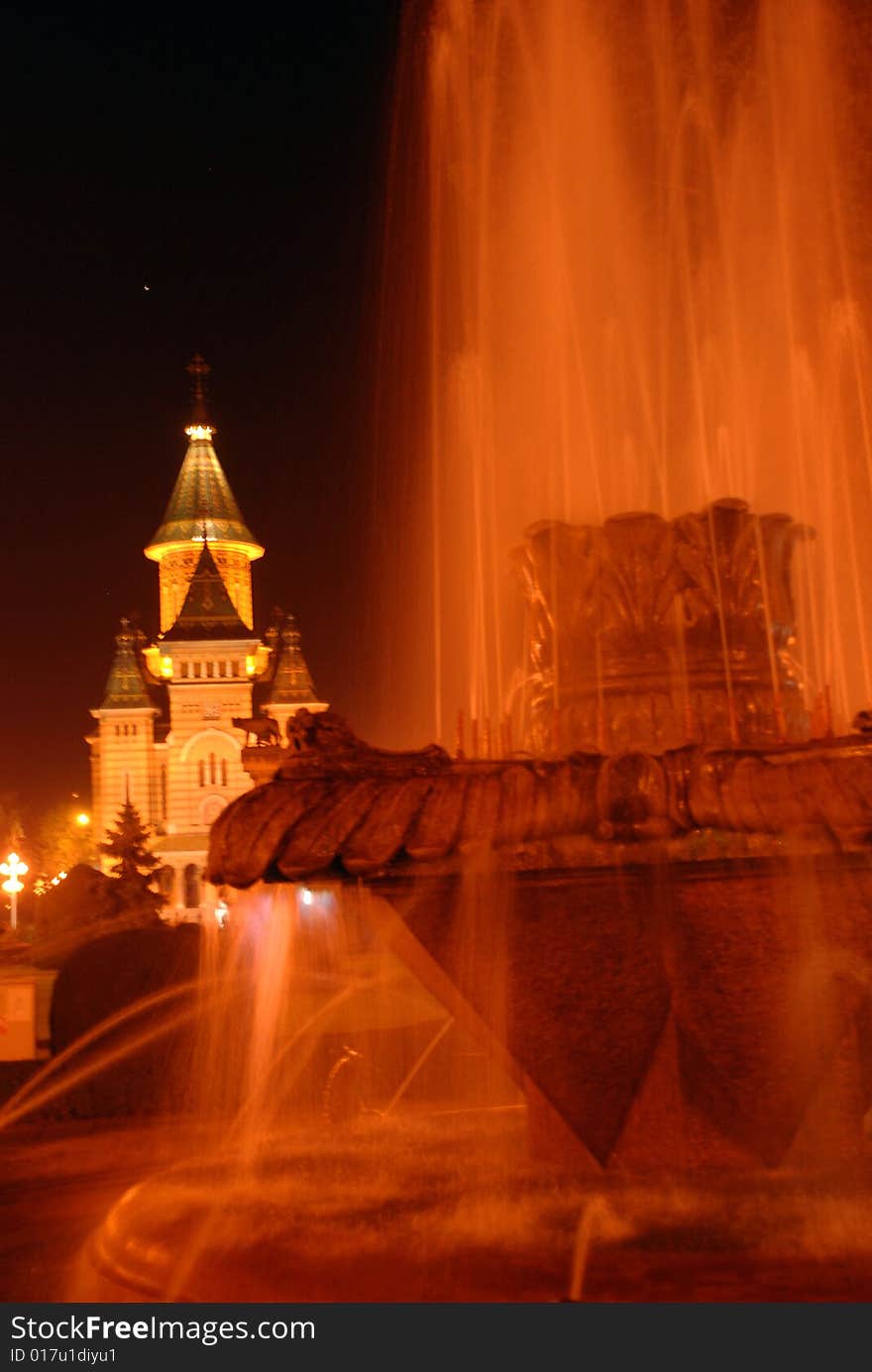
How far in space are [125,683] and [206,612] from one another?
5.26 metres

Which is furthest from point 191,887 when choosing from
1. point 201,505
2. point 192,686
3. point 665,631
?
point 665,631

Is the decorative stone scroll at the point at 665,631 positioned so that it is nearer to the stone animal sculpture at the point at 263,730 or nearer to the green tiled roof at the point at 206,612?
the stone animal sculpture at the point at 263,730

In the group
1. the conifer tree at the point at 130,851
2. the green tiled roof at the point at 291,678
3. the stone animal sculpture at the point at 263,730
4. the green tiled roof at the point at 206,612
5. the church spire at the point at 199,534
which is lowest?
the stone animal sculpture at the point at 263,730

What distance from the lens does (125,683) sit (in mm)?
65688

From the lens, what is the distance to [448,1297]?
439 cm

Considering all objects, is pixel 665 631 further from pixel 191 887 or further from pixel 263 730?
pixel 191 887

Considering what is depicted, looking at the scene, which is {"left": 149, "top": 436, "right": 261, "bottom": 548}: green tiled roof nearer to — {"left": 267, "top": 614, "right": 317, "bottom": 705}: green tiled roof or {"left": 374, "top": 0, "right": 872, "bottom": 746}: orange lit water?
{"left": 267, "top": 614, "right": 317, "bottom": 705}: green tiled roof

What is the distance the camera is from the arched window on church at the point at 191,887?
5612 cm

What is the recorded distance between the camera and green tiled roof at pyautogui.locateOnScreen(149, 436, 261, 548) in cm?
7181

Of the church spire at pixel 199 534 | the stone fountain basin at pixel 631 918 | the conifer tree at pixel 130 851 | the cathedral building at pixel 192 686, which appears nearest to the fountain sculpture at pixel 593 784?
the stone fountain basin at pixel 631 918

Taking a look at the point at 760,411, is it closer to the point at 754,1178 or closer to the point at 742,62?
the point at 742,62

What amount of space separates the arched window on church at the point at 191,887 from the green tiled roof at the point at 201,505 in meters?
19.3

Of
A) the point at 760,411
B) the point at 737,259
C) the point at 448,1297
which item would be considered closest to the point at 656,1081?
the point at 448,1297

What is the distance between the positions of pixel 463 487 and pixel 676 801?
718 centimetres
